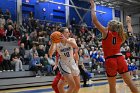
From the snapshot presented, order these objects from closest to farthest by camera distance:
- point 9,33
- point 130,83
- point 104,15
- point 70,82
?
point 130,83 < point 70,82 < point 9,33 < point 104,15

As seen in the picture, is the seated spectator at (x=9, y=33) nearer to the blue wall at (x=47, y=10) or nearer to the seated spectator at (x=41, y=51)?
the seated spectator at (x=41, y=51)

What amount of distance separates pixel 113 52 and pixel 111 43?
6.8 inches

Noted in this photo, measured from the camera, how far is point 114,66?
5070mm

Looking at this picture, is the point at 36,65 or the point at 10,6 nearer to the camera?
the point at 36,65

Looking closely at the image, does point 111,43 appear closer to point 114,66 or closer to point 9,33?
point 114,66

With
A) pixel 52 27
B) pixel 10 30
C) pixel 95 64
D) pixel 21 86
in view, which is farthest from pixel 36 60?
pixel 52 27

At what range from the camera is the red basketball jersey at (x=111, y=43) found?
17.0ft

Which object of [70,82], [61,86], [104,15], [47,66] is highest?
[104,15]

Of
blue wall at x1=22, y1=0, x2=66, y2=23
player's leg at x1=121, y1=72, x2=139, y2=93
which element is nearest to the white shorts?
player's leg at x1=121, y1=72, x2=139, y2=93

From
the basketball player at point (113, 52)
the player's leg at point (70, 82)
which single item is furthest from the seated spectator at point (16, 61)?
the basketball player at point (113, 52)

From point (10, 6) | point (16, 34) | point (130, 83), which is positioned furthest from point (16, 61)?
point (130, 83)

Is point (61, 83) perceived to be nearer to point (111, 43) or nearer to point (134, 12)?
point (111, 43)

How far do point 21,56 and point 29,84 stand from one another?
2.00 metres

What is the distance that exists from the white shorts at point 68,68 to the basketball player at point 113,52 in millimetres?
1512
